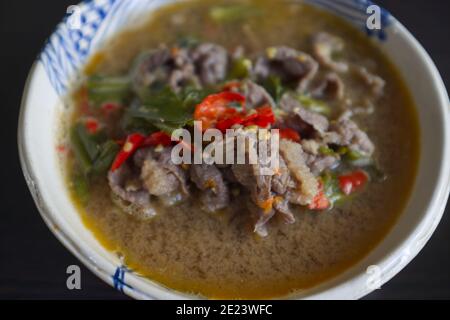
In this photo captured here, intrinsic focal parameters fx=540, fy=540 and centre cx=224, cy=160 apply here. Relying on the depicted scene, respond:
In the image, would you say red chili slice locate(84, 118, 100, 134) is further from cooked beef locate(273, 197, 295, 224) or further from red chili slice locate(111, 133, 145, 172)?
cooked beef locate(273, 197, 295, 224)

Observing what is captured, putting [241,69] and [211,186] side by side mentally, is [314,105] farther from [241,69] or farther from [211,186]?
[211,186]

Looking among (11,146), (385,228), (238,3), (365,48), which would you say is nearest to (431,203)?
(385,228)

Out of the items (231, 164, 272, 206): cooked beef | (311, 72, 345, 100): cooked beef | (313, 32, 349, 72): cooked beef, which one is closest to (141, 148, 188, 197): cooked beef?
(231, 164, 272, 206): cooked beef

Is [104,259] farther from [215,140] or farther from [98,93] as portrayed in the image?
[98,93]

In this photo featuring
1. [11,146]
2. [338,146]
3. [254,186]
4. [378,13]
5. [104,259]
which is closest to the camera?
[104,259]

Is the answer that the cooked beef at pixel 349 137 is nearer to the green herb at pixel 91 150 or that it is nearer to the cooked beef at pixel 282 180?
the cooked beef at pixel 282 180
